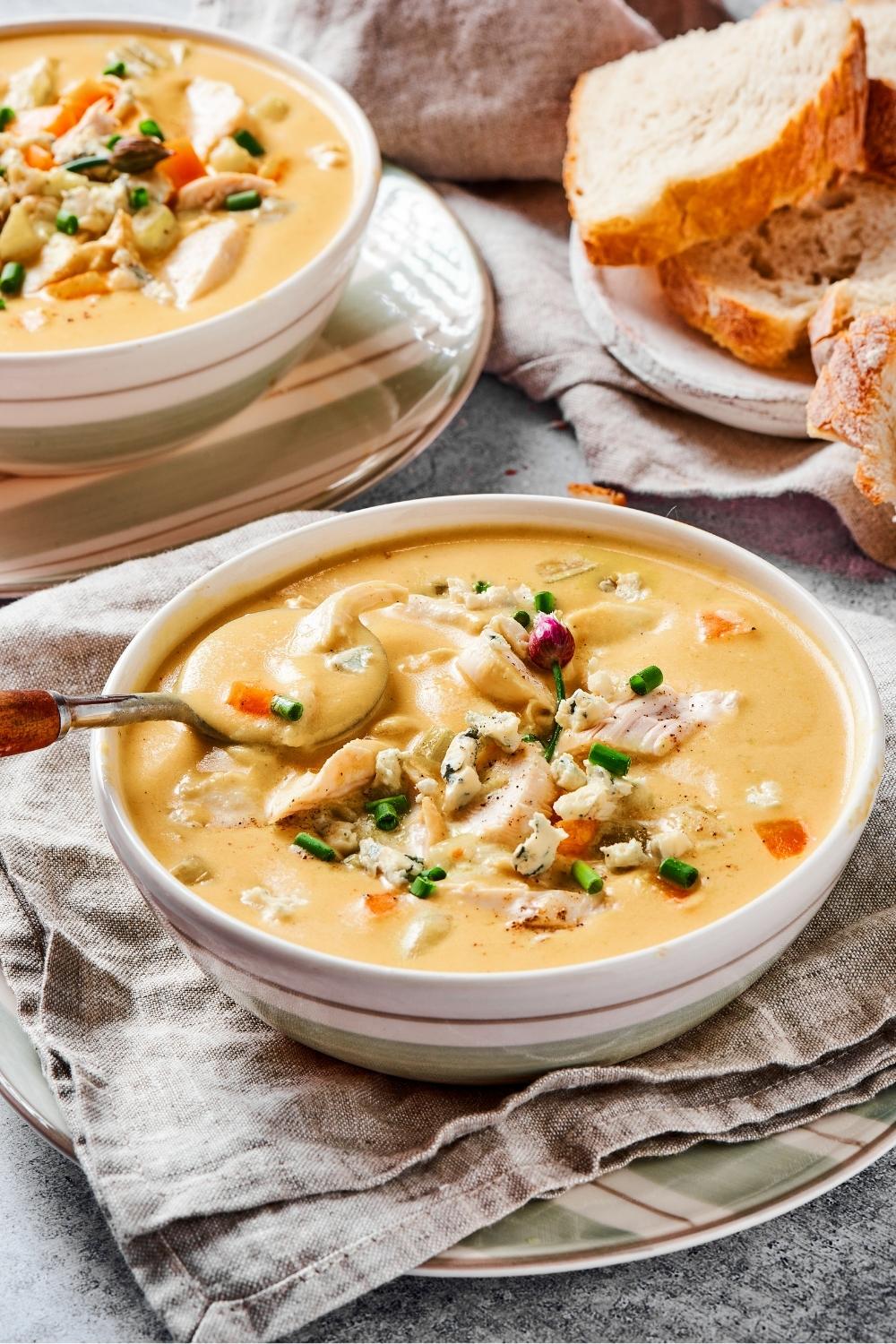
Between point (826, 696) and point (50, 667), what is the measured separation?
1421 mm

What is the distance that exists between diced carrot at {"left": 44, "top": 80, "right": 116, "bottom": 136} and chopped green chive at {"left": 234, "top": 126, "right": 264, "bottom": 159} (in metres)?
0.39

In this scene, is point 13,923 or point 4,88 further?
point 4,88

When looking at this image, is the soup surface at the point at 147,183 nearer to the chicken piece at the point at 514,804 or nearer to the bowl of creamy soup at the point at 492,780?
the bowl of creamy soup at the point at 492,780

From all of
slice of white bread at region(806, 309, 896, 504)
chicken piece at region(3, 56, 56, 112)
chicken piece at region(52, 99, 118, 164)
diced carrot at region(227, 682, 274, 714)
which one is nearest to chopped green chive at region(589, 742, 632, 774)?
diced carrot at region(227, 682, 274, 714)

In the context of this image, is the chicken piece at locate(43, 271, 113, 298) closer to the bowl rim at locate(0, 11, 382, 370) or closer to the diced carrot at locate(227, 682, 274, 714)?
the bowl rim at locate(0, 11, 382, 370)

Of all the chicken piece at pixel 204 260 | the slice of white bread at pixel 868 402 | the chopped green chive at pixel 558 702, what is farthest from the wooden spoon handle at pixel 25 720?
the slice of white bread at pixel 868 402

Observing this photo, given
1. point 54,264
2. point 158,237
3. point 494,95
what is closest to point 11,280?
point 54,264

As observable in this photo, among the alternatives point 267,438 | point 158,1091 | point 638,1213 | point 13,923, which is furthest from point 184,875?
point 267,438

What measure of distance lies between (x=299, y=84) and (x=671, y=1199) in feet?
10.5

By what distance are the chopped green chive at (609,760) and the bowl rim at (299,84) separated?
151 cm

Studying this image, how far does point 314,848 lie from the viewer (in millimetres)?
2111

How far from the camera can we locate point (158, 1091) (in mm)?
2145

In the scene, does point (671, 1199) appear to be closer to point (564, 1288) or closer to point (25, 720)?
point (564, 1288)

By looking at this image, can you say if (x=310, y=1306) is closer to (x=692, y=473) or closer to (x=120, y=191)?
(x=692, y=473)
